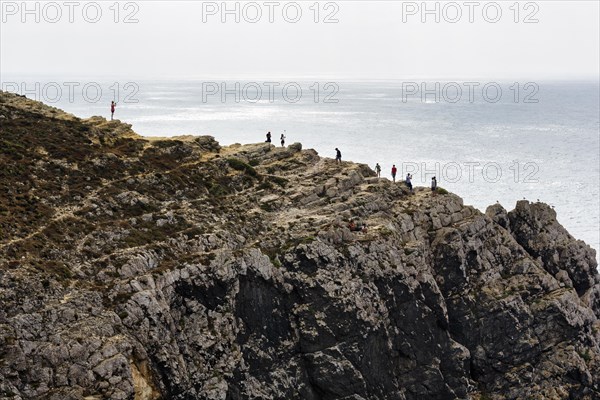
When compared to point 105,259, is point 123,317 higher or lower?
lower

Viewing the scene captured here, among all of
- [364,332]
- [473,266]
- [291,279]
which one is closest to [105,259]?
[291,279]

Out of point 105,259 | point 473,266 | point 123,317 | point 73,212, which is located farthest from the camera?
point 473,266

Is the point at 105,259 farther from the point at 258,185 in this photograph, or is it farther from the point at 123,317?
the point at 258,185

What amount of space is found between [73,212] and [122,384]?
17.3 m

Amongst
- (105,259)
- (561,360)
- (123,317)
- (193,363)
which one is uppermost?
(105,259)

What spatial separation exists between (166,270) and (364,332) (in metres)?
15.7

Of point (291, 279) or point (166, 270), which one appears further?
point (291, 279)

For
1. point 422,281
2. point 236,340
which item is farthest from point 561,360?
point 236,340

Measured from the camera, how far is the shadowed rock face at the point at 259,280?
42.7 m

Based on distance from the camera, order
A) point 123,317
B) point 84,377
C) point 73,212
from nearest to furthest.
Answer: point 84,377 → point 123,317 → point 73,212

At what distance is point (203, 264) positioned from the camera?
49.5 metres

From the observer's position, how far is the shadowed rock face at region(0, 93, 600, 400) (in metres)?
42.7

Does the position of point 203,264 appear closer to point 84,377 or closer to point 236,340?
point 236,340

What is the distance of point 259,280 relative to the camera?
169 feet
